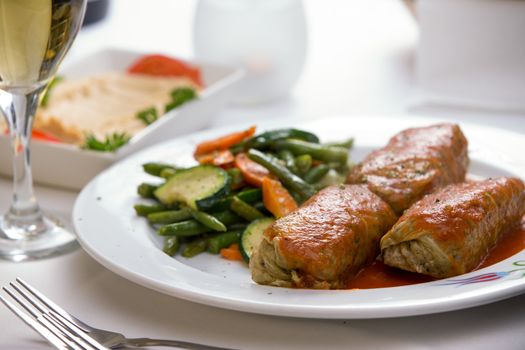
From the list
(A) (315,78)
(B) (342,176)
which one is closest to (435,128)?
(B) (342,176)

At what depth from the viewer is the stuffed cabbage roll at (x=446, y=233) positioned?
96.3 inches

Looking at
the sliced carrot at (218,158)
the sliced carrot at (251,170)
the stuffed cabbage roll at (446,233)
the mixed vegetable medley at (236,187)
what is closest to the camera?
the stuffed cabbage roll at (446,233)

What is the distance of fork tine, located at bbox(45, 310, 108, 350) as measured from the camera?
2206mm

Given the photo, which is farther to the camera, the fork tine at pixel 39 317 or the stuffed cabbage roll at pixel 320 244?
the stuffed cabbage roll at pixel 320 244

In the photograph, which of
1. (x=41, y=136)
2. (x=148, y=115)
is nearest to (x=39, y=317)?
(x=41, y=136)

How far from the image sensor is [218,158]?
336cm

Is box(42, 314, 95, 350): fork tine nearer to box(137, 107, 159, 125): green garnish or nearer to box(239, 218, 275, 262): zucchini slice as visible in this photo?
box(239, 218, 275, 262): zucchini slice

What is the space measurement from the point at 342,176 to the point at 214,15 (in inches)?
67.5

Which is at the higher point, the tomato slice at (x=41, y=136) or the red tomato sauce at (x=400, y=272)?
the red tomato sauce at (x=400, y=272)

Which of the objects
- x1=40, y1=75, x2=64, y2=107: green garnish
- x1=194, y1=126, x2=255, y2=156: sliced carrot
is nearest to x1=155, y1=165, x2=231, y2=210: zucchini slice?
x1=194, y1=126, x2=255, y2=156: sliced carrot

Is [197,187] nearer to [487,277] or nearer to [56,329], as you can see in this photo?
[56,329]

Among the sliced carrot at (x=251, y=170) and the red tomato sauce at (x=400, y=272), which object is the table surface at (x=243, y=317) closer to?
the red tomato sauce at (x=400, y=272)

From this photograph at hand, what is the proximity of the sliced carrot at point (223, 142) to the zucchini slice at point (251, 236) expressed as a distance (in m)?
0.56

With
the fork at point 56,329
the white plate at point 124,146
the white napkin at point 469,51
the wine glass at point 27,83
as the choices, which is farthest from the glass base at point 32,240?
the white napkin at point 469,51
